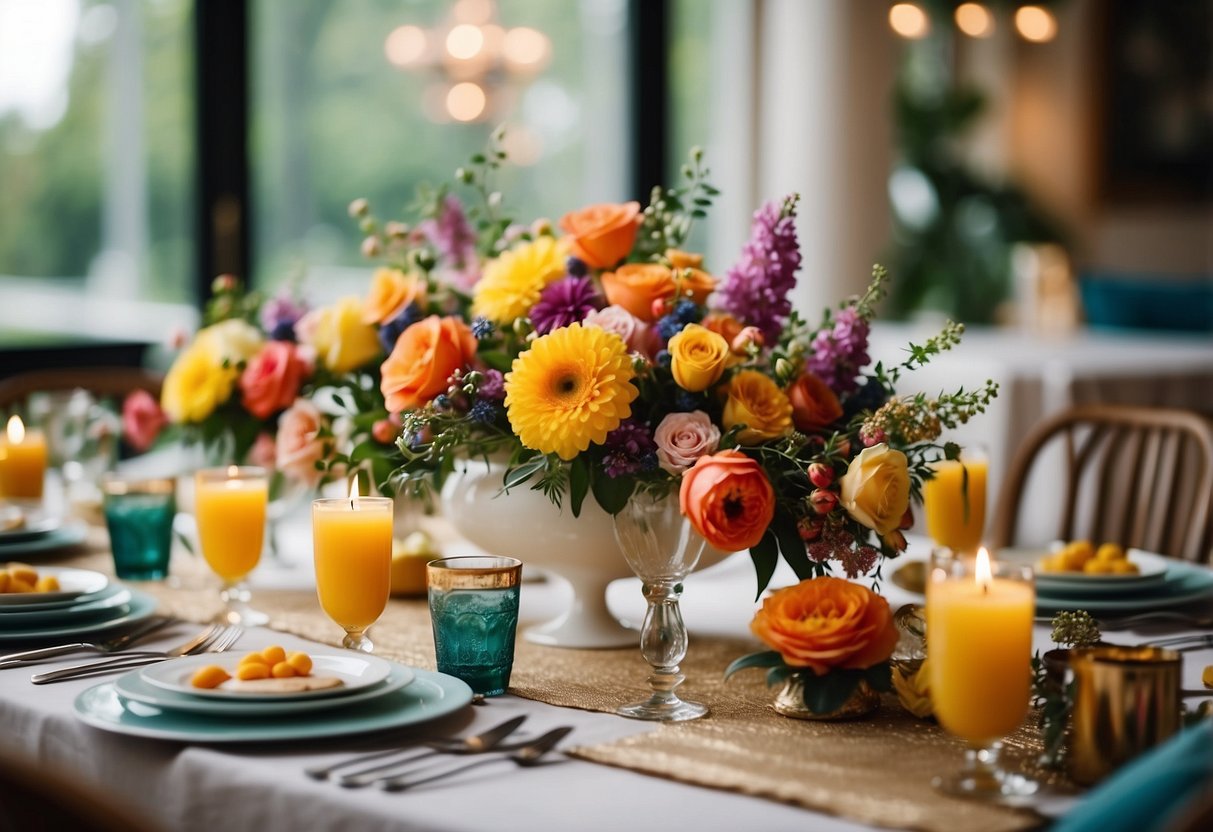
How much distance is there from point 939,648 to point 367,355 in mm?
878

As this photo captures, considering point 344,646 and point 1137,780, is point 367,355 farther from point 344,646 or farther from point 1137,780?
point 1137,780

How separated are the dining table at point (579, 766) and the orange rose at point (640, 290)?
354mm

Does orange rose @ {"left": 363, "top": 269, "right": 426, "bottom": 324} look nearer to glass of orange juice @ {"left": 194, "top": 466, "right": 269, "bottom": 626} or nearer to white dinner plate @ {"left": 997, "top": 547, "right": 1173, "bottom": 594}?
glass of orange juice @ {"left": 194, "top": 466, "right": 269, "bottom": 626}

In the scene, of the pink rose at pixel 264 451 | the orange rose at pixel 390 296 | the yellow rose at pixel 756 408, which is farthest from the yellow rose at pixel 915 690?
the pink rose at pixel 264 451

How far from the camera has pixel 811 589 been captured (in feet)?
4.04

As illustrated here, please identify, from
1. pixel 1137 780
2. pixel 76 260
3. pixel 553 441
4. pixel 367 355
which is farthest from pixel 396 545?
pixel 76 260

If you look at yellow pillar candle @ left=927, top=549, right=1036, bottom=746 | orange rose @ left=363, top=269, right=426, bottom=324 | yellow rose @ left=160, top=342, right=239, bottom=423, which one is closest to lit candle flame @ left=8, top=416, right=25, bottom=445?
yellow rose @ left=160, top=342, right=239, bottom=423

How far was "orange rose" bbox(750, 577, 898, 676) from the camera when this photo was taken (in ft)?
3.92

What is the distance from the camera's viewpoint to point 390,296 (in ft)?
5.42

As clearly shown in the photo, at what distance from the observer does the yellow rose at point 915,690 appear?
4.01ft

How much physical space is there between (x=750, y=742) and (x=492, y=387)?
43 cm

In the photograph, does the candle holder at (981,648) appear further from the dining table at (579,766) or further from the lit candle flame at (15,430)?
the lit candle flame at (15,430)

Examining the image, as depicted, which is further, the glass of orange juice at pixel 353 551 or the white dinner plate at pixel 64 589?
the white dinner plate at pixel 64 589

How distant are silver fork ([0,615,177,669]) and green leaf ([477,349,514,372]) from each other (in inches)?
17.9
